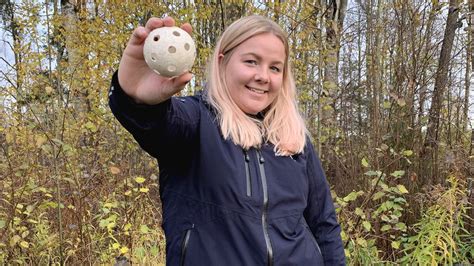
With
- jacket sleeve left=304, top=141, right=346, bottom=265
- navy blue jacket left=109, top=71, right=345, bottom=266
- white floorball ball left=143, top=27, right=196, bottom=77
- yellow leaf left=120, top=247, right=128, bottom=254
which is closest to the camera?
white floorball ball left=143, top=27, right=196, bottom=77

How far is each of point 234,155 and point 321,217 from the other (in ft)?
1.80

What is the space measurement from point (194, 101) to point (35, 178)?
9.48ft

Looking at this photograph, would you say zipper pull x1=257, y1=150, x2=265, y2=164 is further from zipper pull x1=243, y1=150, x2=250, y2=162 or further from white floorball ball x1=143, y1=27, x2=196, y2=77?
white floorball ball x1=143, y1=27, x2=196, y2=77

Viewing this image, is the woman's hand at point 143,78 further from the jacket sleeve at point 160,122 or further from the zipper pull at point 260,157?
the zipper pull at point 260,157

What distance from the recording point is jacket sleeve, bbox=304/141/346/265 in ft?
5.76

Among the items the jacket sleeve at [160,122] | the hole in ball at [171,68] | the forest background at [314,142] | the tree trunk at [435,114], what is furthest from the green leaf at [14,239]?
the tree trunk at [435,114]

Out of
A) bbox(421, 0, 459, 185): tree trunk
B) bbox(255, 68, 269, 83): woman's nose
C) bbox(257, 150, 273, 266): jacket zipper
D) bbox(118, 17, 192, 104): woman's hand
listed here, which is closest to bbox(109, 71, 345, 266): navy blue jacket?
bbox(257, 150, 273, 266): jacket zipper

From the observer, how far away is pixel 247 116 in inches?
63.1

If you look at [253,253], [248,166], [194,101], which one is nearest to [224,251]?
[253,253]

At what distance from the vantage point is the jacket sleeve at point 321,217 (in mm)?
1755

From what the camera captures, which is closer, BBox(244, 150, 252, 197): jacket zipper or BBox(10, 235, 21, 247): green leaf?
BBox(244, 150, 252, 197): jacket zipper

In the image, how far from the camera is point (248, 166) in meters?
1.48

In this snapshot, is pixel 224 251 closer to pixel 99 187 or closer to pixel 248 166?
pixel 248 166

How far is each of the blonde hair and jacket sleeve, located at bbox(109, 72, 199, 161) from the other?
15cm
